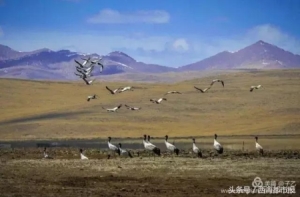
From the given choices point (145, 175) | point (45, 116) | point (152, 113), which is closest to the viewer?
point (145, 175)

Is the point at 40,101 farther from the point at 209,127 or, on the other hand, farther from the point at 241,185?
the point at 241,185

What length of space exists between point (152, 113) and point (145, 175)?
160 feet

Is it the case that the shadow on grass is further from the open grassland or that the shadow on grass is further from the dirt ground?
the dirt ground

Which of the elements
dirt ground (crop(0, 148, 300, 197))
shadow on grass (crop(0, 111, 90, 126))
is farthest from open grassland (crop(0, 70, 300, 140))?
dirt ground (crop(0, 148, 300, 197))

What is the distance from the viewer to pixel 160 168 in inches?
957

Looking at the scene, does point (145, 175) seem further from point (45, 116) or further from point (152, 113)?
point (45, 116)

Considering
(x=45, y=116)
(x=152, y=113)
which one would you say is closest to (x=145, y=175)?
(x=152, y=113)

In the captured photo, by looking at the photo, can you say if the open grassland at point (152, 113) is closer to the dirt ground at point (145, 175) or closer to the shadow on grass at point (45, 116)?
the shadow on grass at point (45, 116)

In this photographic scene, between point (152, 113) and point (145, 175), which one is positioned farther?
point (152, 113)

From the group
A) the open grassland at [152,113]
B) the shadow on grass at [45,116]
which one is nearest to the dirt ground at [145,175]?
the open grassland at [152,113]

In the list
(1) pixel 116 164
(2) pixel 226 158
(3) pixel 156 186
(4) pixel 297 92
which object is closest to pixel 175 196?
(3) pixel 156 186

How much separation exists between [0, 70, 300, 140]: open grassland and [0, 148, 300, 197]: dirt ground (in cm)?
3179

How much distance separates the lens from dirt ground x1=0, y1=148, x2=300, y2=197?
18.1 metres

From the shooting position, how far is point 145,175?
22203mm
